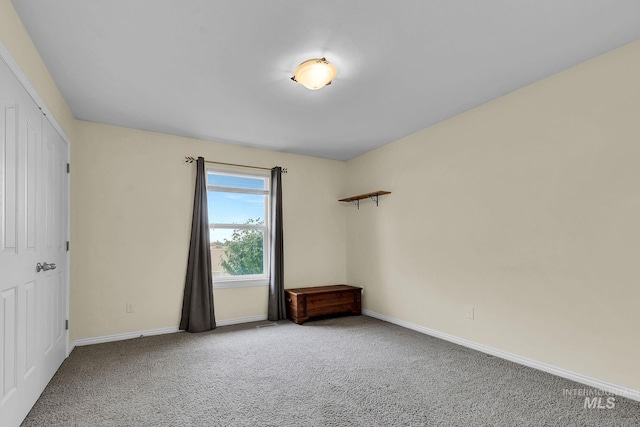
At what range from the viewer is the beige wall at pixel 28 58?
1806 mm

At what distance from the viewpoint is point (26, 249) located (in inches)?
82.6

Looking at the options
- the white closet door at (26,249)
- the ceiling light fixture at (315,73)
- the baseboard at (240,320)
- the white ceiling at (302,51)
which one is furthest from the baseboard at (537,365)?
the white closet door at (26,249)

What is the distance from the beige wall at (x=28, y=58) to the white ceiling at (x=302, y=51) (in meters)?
0.06

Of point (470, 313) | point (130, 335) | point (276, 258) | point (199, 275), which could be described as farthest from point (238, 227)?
point (470, 313)

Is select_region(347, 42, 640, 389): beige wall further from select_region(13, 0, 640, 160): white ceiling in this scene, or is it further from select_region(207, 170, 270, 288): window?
select_region(207, 170, 270, 288): window

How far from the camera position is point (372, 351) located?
10.8 feet

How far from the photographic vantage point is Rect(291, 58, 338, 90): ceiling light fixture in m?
2.48

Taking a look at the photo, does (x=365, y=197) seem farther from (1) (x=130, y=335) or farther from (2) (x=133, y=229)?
(1) (x=130, y=335)

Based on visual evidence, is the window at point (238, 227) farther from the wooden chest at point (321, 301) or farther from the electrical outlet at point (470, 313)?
the electrical outlet at point (470, 313)

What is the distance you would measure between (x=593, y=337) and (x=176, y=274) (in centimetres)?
420

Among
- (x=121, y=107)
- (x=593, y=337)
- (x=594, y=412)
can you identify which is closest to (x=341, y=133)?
(x=121, y=107)

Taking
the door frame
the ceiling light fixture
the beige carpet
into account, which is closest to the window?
the beige carpet

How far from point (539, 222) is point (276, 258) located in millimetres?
3166

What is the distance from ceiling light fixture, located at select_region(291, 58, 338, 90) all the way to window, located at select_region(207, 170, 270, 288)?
2315mm
